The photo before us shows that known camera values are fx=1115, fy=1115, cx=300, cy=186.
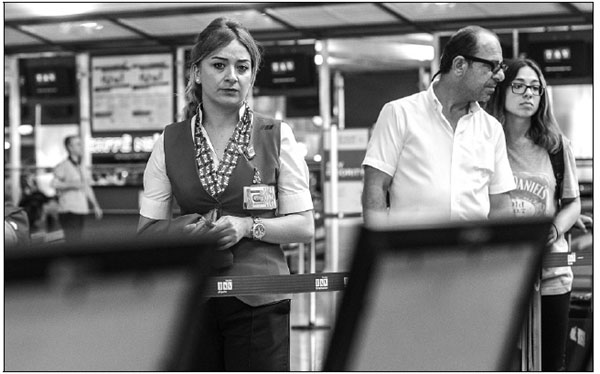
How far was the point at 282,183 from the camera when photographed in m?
2.73

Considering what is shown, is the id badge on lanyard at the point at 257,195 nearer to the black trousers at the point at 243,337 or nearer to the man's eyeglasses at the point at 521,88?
the black trousers at the point at 243,337

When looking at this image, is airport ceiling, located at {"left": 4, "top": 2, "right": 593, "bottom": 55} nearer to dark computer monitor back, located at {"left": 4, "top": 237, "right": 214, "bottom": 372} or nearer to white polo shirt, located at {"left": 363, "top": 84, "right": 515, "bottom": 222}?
white polo shirt, located at {"left": 363, "top": 84, "right": 515, "bottom": 222}

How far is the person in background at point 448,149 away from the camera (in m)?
3.18

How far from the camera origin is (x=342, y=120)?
14.5 m

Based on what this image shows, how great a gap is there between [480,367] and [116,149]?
11.8 metres

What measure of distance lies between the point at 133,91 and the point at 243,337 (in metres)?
10.4

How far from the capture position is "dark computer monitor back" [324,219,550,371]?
3.51ft

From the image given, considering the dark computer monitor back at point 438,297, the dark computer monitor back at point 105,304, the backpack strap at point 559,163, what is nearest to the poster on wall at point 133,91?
the backpack strap at point 559,163

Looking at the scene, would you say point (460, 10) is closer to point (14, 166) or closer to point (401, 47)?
point (401, 47)

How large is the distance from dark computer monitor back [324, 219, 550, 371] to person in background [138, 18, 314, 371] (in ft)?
4.47

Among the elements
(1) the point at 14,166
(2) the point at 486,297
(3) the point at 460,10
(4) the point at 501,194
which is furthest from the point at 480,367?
(1) the point at 14,166

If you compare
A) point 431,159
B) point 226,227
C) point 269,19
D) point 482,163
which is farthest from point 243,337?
point 269,19

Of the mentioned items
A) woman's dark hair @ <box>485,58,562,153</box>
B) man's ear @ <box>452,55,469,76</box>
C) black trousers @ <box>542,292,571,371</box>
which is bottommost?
black trousers @ <box>542,292,571,371</box>

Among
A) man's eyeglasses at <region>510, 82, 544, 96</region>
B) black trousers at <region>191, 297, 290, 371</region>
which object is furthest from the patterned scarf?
man's eyeglasses at <region>510, 82, 544, 96</region>
